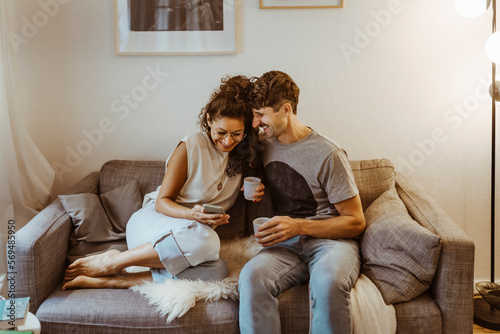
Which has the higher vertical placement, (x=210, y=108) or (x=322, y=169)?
(x=210, y=108)

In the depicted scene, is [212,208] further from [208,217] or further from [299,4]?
[299,4]

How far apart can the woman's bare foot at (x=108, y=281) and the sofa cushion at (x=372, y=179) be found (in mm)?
1057

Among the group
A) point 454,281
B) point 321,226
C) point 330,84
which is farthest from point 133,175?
point 454,281

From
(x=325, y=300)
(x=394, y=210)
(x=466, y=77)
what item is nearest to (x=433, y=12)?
(x=466, y=77)

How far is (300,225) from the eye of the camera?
6.25 feet

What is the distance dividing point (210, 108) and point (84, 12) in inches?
39.0

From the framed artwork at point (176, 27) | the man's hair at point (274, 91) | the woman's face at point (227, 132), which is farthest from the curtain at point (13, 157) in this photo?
the man's hair at point (274, 91)

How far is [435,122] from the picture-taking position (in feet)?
8.32

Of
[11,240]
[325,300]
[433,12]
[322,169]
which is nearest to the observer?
[325,300]

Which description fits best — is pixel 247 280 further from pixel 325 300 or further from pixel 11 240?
pixel 11 240

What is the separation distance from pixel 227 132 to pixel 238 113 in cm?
9

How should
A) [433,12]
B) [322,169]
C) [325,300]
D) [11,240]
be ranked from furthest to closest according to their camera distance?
[433,12] < [322,169] < [11,240] < [325,300]

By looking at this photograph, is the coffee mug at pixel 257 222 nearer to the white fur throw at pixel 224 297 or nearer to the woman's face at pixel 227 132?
the white fur throw at pixel 224 297

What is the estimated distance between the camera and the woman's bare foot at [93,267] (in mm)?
1892
